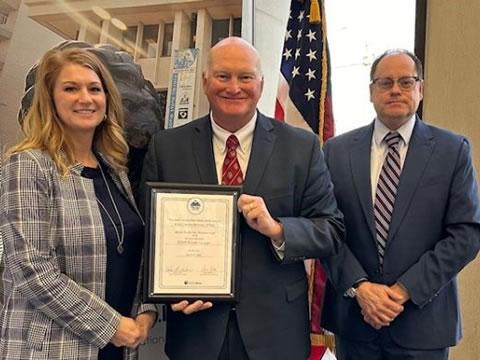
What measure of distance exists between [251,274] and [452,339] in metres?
0.78

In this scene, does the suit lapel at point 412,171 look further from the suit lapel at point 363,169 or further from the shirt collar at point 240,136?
the shirt collar at point 240,136

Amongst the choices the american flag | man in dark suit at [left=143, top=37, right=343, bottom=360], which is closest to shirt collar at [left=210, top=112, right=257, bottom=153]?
man in dark suit at [left=143, top=37, right=343, bottom=360]

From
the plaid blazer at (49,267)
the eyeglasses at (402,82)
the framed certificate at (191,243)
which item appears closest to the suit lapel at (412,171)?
the eyeglasses at (402,82)

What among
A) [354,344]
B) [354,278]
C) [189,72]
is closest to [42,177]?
[354,278]

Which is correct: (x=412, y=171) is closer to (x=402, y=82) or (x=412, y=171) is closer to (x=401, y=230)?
(x=401, y=230)

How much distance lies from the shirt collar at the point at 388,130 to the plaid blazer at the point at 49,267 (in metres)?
1.09

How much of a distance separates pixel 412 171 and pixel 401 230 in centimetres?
22

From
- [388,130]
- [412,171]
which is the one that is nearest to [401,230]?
[412,171]

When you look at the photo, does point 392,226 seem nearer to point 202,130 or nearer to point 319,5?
point 202,130

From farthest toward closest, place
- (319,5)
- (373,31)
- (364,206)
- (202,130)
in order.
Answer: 1. (373,31)
2. (319,5)
3. (364,206)
4. (202,130)

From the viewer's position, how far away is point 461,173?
74.6 inches

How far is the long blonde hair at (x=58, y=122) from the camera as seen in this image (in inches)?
62.0

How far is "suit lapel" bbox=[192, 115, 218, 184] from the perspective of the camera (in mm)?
1718

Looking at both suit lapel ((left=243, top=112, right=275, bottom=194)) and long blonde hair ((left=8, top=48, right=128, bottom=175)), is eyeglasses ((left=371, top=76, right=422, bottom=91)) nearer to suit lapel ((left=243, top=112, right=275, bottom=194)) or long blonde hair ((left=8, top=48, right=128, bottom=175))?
suit lapel ((left=243, top=112, right=275, bottom=194))
